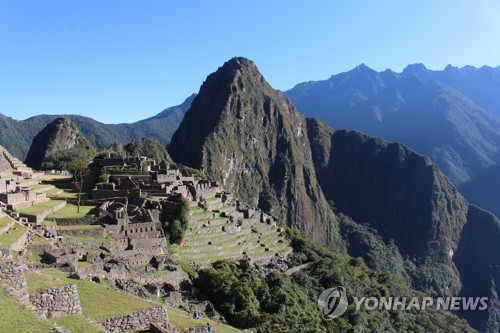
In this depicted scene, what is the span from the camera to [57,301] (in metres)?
10.6

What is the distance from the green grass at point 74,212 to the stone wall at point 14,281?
764 inches

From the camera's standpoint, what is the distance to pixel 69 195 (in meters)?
38.3

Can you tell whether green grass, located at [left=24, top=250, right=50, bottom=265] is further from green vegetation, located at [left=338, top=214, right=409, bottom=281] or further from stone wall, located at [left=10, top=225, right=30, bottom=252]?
green vegetation, located at [left=338, top=214, right=409, bottom=281]

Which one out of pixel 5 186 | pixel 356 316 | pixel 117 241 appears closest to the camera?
pixel 117 241

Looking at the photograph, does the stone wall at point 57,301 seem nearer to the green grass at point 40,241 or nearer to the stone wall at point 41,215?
the green grass at point 40,241

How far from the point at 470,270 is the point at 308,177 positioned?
71.6 meters

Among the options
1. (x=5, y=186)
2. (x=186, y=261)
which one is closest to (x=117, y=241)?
(x=186, y=261)

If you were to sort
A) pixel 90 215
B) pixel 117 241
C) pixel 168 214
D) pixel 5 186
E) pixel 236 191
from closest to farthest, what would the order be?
pixel 117 241 < pixel 90 215 < pixel 5 186 < pixel 168 214 < pixel 236 191

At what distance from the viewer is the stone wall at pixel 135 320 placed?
1147cm

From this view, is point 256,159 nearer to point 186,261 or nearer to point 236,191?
point 236,191

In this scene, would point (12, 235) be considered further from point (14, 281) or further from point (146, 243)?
point (14, 281)

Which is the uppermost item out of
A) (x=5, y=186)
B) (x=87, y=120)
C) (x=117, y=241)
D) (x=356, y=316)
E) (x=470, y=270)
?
(x=87, y=120)

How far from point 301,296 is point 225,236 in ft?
29.5

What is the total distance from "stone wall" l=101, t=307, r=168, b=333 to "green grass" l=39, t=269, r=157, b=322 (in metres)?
0.15
